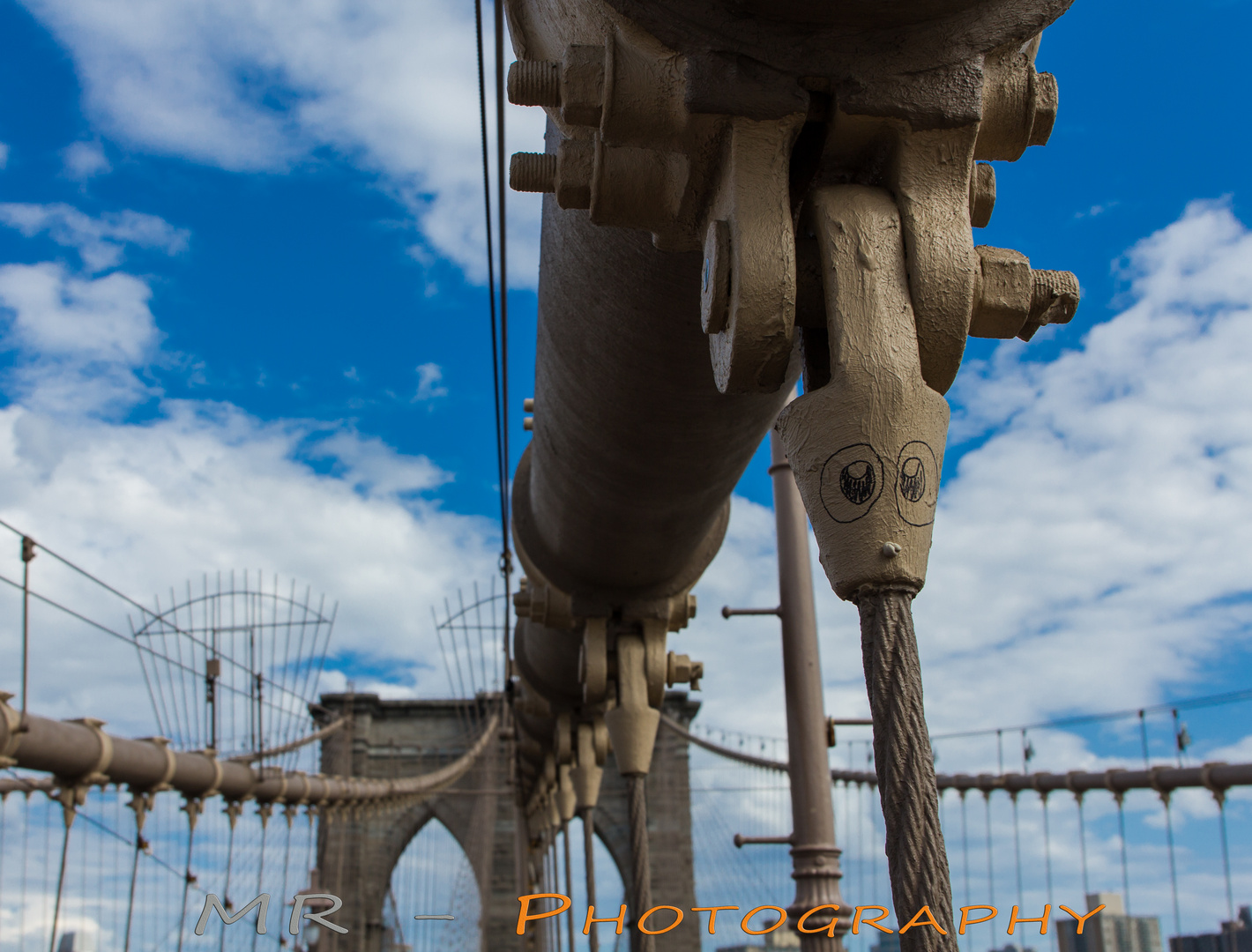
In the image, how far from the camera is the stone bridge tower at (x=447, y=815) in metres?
20.4

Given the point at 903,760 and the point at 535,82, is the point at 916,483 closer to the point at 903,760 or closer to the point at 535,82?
the point at 903,760

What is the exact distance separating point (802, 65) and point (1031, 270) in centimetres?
49

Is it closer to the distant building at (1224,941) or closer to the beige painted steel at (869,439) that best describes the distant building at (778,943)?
the distant building at (1224,941)

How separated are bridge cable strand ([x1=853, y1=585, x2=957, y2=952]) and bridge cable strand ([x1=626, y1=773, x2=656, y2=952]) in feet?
8.05

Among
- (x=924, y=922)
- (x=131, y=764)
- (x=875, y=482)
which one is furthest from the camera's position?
(x=131, y=764)

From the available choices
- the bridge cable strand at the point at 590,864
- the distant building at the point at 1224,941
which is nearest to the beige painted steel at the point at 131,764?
the bridge cable strand at the point at 590,864

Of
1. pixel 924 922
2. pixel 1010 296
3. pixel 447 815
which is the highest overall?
pixel 1010 296

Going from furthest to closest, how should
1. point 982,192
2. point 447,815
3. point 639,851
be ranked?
point 447,815 → point 639,851 → point 982,192

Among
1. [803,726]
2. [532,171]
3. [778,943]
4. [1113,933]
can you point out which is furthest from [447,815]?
[532,171]

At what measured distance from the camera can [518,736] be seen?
405 inches

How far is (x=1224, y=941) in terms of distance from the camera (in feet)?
21.9

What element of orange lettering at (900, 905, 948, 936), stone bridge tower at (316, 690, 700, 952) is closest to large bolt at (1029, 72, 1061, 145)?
orange lettering at (900, 905, 948, 936)

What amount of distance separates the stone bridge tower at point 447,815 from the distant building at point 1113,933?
12549 millimetres

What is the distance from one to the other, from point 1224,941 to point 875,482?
7156mm
